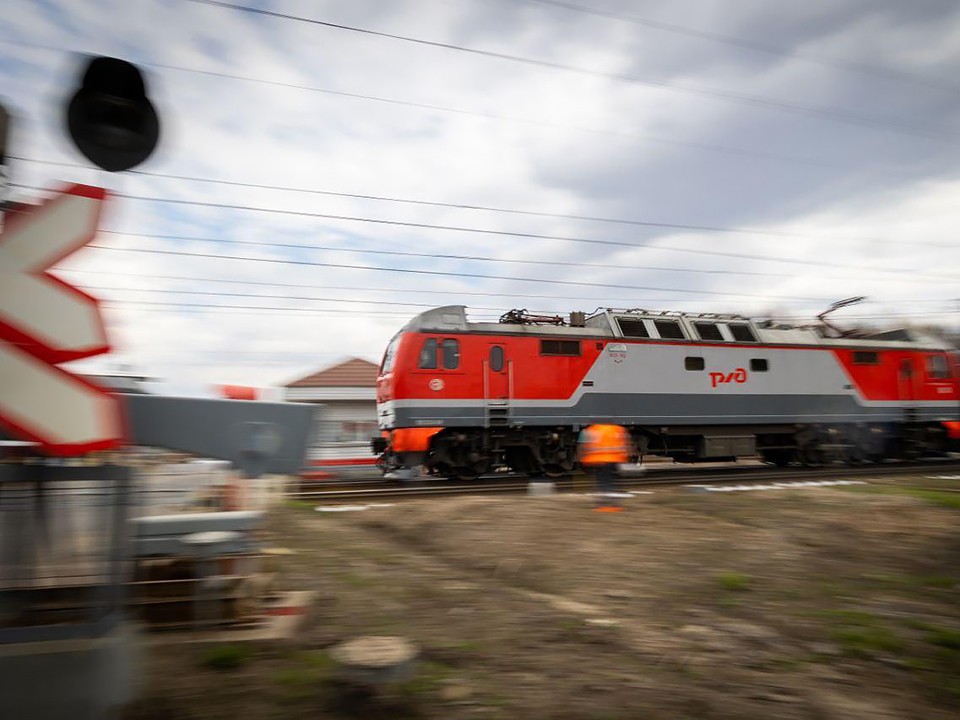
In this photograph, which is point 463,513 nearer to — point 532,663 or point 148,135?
point 532,663

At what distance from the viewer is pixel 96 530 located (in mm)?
2320

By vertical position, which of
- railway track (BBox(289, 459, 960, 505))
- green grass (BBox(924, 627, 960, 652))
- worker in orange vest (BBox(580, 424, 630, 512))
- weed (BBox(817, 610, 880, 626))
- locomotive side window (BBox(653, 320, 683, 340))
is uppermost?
locomotive side window (BBox(653, 320, 683, 340))

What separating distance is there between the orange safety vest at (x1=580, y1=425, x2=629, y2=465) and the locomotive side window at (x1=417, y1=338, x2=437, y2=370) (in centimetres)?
412

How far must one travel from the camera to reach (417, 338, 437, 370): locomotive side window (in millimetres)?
11953

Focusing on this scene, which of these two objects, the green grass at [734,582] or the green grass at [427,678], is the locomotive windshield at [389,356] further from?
the green grass at [427,678]

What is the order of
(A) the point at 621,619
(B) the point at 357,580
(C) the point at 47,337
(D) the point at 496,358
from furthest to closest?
1. (D) the point at 496,358
2. (B) the point at 357,580
3. (A) the point at 621,619
4. (C) the point at 47,337

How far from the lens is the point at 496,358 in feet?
41.0

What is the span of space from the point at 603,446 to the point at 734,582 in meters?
4.16

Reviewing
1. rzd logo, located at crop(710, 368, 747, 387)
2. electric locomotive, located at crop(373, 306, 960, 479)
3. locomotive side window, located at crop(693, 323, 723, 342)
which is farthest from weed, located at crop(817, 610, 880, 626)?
locomotive side window, located at crop(693, 323, 723, 342)

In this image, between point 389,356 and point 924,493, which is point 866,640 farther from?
point 389,356

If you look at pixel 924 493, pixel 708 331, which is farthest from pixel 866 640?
pixel 708 331

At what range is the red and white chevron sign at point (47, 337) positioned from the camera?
6.31ft

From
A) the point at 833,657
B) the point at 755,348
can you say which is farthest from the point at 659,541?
the point at 755,348

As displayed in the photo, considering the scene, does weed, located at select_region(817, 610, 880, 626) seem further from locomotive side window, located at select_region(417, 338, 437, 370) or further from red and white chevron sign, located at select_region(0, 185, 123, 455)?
locomotive side window, located at select_region(417, 338, 437, 370)
